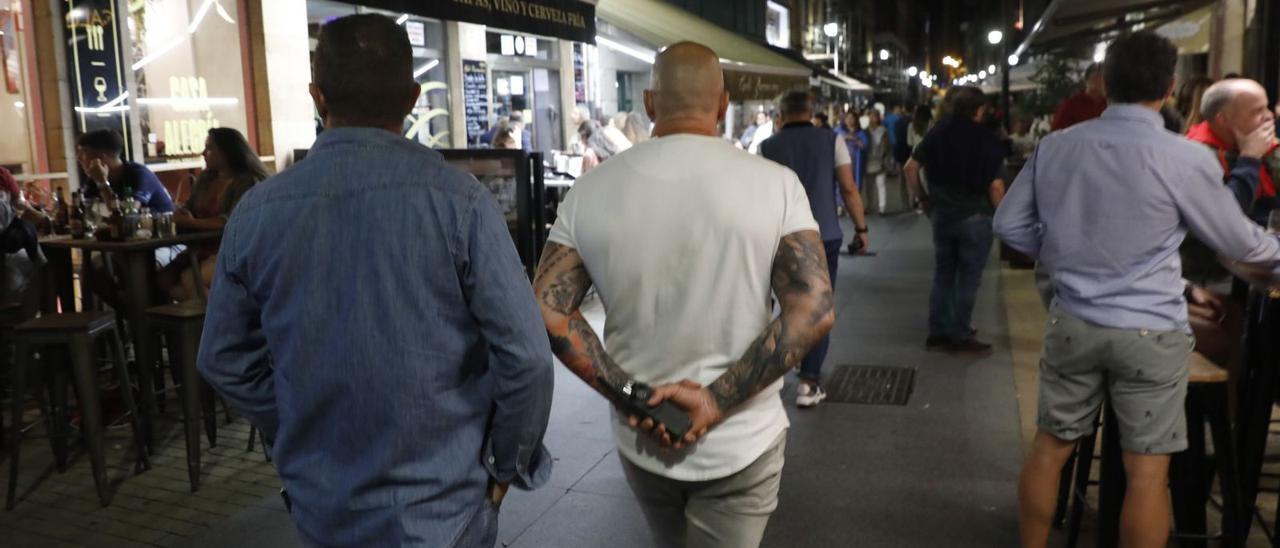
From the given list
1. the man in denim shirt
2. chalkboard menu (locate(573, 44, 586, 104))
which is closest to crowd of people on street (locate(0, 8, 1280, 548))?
the man in denim shirt

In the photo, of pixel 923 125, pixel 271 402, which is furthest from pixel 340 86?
pixel 923 125

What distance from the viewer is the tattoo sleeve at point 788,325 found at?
2.37 m

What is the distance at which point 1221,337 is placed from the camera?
3.66 m

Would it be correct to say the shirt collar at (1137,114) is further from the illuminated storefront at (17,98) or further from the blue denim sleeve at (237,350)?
the illuminated storefront at (17,98)

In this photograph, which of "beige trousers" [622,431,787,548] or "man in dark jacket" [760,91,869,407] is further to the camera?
"man in dark jacket" [760,91,869,407]

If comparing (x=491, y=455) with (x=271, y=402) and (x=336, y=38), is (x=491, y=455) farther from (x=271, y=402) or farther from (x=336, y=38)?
(x=336, y=38)

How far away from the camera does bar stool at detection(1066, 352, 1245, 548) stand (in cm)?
342

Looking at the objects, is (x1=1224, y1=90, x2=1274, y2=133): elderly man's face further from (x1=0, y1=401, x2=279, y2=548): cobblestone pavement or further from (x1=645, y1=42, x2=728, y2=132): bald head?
(x1=0, y1=401, x2=279, y2=548): cobblestone pavement

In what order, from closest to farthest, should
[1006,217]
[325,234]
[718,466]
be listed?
[325,234], [718,466], [1006,217]

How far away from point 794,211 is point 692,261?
28cm

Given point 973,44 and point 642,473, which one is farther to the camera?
point 973,44

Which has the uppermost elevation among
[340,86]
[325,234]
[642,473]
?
[340,86]

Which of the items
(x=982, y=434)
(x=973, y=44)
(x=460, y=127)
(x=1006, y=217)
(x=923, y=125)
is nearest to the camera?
(x=1006, y=217)

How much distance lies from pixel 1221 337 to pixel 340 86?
3.21 meters
